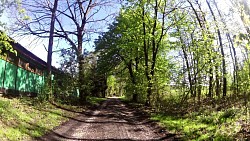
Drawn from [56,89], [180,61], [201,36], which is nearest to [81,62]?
[56,89]

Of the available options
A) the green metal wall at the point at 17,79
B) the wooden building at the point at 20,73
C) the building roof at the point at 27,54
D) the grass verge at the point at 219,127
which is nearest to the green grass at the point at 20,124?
the wooden building at the point at 20,73

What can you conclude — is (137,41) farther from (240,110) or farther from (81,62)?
(240,110)

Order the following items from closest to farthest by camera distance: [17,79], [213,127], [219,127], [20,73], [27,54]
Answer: [219,127] < [213,127] < [17,79] < [20,73] < [27,54]

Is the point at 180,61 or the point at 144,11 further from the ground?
the point at 144,11

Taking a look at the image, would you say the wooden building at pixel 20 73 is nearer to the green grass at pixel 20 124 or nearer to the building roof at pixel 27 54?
the building roof at pixel 27 54

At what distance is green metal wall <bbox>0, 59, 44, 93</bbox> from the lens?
16250 millimetres

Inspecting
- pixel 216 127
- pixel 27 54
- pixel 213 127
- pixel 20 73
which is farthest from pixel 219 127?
pixel 27 54

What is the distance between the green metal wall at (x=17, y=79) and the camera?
1625 cm

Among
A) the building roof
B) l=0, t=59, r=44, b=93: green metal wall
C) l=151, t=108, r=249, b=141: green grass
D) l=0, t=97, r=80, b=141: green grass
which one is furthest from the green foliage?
the building roof

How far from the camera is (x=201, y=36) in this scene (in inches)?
743

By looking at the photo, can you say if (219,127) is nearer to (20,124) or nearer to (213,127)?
(213,127)

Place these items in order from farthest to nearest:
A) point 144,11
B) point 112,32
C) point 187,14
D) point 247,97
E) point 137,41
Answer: point 112,32 < point 137,41 < point 144,11 < point 187,14 < point 247,97

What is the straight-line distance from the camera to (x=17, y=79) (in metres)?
18.4

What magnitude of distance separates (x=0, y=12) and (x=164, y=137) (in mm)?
7942
